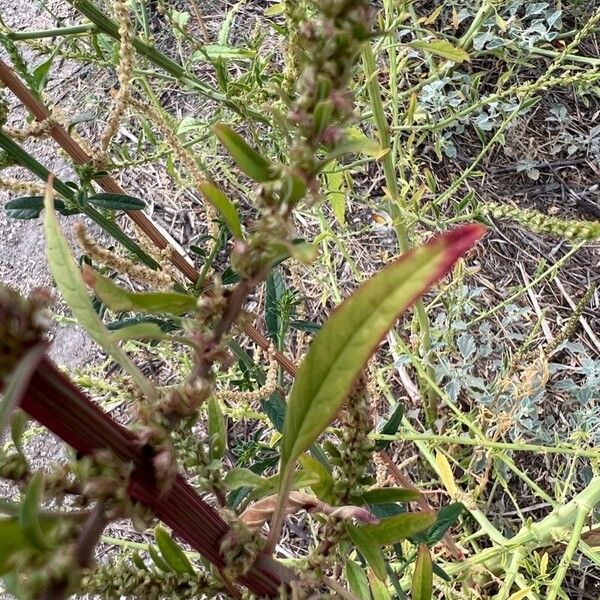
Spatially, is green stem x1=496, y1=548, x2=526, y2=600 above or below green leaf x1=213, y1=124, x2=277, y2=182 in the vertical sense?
below

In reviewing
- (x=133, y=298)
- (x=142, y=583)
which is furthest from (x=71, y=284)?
(x=142, y=583)

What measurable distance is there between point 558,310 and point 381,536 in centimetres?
104

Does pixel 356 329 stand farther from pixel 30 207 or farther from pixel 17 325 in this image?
pixel 30 207

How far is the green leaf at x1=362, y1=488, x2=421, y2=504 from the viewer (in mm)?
464

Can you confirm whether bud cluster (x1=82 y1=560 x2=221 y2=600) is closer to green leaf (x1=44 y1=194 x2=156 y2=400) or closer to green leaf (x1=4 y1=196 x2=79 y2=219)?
green leaf (x1=44 y1=194 x2=156 y2=400)

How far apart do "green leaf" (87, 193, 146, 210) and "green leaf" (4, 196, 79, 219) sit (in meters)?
0.02

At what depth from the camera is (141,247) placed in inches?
24.2

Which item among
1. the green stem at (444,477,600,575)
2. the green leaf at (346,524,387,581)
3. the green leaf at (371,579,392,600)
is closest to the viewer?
the green leaf at (346,524,387,581)

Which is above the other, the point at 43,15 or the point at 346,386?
the point at 43,15

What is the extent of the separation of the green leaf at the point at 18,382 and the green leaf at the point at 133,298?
0.08 metres

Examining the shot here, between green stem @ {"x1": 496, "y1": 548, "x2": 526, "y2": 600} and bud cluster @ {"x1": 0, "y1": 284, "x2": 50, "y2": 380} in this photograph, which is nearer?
bud cluster @ {"x1": 0, "y1": 284, "x2": 50, "y2": 380}

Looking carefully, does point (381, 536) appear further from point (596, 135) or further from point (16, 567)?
point (596, 135)

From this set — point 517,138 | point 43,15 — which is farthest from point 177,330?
point 43,15

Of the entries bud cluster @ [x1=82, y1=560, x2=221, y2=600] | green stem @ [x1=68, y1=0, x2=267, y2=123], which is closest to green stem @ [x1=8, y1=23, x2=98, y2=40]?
green stem @ [x1=68, y1=0, x2=267, y2=123]
